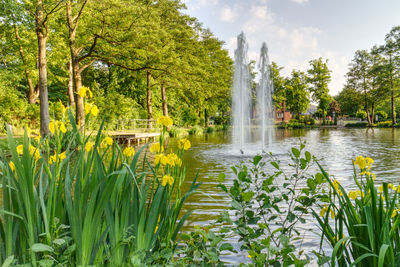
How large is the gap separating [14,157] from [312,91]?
147 ft

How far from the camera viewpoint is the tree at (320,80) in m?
40.8

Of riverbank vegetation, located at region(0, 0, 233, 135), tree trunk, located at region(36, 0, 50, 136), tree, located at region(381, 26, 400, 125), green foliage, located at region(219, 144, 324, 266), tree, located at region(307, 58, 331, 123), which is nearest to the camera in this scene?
green foliage, located at region(219, 144, 324, 266)

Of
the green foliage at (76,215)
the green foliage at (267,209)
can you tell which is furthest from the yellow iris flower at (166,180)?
the green foliage at (267,209)

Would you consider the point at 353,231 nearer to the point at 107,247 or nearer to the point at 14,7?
the point at 107,247

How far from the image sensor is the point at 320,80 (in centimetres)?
4125

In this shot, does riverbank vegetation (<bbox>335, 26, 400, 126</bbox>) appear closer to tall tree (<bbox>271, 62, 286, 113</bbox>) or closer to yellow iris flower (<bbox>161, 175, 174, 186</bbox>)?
tall tree (<bbox>271, 62, 286, 113</bbox>)

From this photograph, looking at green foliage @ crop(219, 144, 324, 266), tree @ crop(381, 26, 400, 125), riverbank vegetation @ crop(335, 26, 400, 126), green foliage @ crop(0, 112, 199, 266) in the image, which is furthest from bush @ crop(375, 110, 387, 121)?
green foliage @ crop(0, 112, 199, 266)

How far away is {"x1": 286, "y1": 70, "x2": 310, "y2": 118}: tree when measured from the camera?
41875 millimetres

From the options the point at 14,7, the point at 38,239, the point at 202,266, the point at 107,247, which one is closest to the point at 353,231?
the point at 202,266

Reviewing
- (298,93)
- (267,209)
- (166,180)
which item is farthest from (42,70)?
(298,93)

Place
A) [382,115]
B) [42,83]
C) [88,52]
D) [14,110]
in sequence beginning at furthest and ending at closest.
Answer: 1. [382,115]
2. [88,52]
3. [14,110]
4. [42,83]

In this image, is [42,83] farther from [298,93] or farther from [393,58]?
[393,58]

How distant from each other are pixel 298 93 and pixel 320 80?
3.55 m

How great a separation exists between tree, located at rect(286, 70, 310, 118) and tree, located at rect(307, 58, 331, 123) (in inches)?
37.8
